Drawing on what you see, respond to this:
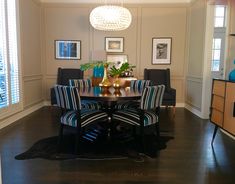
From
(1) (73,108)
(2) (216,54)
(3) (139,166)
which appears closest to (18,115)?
(1) (73,108)

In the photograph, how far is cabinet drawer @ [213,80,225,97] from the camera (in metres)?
3.36

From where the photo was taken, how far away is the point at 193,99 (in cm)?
588

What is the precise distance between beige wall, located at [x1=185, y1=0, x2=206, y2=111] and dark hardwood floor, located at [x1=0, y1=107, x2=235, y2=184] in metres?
1.88

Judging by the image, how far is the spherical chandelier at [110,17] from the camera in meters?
4.35

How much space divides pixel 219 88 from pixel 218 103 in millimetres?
231

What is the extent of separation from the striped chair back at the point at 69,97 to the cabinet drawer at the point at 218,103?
6.82 feet

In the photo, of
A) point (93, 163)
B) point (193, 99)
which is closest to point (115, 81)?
point (93, 163)

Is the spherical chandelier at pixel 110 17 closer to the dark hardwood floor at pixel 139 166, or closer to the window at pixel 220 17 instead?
the dark hardwood floor at pixel 139 166

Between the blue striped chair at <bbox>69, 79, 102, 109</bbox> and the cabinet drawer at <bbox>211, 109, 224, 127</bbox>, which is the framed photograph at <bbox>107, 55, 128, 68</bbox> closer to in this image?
the blue striped chair at <bbox>69, 79, 102, 109</bbox>

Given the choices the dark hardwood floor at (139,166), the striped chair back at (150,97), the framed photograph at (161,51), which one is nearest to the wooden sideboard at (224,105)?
the dark hardwood floor at (139,166)

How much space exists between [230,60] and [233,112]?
4.78 ft

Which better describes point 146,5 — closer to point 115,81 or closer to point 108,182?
point 115,81

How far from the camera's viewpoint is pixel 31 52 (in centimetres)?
573

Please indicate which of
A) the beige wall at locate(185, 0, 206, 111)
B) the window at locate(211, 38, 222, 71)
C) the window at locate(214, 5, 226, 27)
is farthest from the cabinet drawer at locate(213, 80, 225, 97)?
the window at locate(214, 5, 226, 27)
